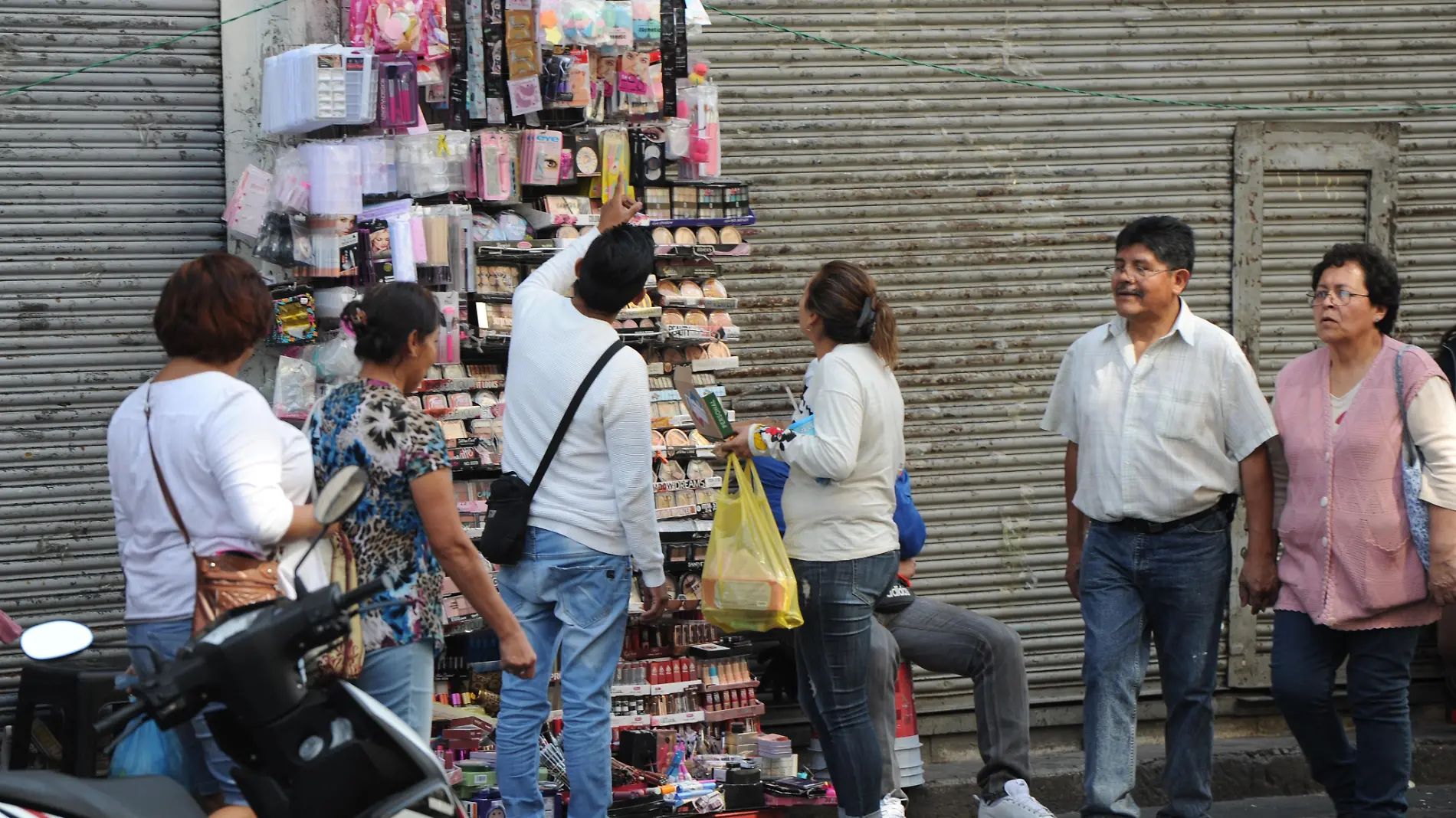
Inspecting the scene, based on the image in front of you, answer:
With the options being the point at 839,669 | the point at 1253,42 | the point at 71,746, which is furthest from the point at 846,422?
the point at 1253,42

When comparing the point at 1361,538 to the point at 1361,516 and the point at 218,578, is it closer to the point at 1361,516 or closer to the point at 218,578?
the point at 1361,516

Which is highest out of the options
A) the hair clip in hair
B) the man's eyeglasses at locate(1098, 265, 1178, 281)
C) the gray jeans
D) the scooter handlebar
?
the man's eyeglasses at locate(1098, 265, 1178, 281)

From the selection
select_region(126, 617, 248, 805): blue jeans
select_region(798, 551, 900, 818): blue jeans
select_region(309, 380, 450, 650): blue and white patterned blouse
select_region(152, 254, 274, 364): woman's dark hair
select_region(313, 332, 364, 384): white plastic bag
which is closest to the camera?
select_region(126, 617, 248, 805): blue jeans

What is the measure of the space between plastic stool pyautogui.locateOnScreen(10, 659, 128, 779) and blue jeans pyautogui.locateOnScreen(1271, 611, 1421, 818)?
13.4 feet

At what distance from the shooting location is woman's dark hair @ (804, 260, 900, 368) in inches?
222

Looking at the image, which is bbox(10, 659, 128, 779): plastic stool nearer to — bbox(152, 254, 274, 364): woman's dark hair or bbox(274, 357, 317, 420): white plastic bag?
bbox(274, 357, 317, 420): white plastic bag

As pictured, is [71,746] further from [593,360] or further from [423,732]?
[593,360]

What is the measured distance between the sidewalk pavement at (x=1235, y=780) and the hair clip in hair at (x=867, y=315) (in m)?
2.32

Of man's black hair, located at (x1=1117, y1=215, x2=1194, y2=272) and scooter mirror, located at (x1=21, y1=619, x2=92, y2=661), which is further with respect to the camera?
man's black hair, located at (x1=1117, y1=215, x2=1194, y2=272)

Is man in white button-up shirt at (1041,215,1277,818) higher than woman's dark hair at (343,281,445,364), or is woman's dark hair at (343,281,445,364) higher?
woman's dark hair at (343,281,445,364)

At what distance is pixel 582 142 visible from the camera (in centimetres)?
637

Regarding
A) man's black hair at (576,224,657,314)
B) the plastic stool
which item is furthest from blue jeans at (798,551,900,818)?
the plastic stool

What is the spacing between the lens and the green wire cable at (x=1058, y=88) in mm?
7352

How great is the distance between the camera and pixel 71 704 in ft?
18.1
